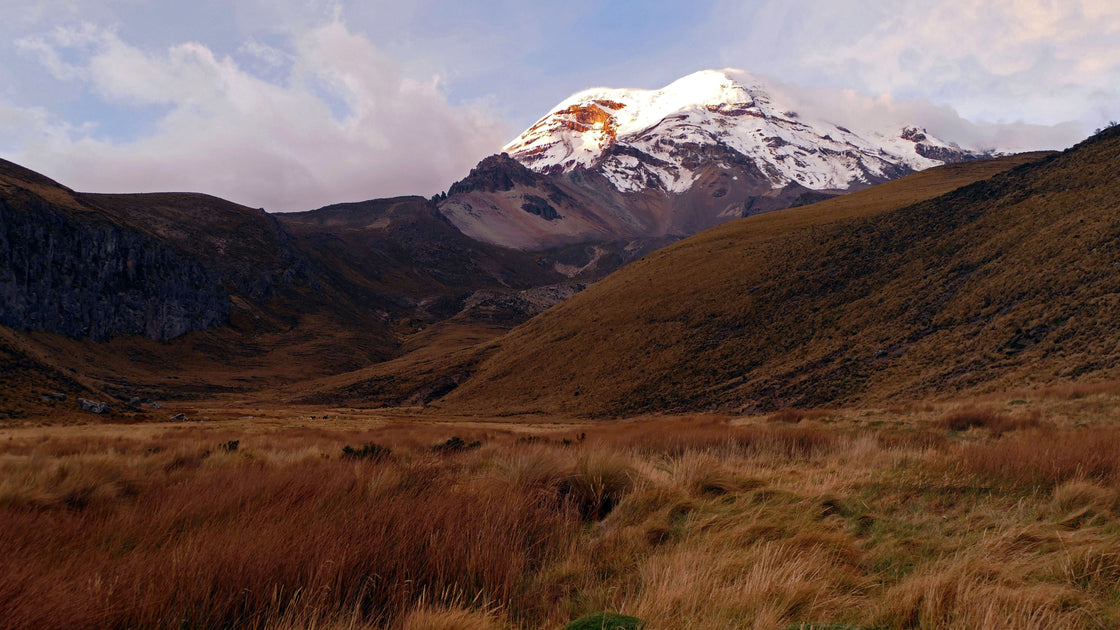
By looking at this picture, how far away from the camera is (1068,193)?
41719mm

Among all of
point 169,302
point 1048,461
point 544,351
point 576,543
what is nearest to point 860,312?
point 544,351

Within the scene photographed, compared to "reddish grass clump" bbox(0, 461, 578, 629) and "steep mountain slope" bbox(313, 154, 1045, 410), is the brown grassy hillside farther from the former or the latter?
"reddish grass clump" bbox(0, 461, 578, 629)

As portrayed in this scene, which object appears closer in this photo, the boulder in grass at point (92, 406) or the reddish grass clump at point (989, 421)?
the reddish grass clump at point (989, 421)

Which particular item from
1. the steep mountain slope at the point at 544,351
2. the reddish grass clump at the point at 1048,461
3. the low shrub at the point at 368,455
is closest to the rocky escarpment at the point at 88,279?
the steep mountain slope at the point at 544,351

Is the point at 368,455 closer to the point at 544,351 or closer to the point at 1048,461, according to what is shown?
the point at 1048,461

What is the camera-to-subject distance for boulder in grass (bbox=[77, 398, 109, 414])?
37.6m

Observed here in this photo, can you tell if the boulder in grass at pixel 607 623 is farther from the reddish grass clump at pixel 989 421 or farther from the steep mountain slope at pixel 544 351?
the steep mountain slope at pixel 544 351

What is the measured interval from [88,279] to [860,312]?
134572 mm

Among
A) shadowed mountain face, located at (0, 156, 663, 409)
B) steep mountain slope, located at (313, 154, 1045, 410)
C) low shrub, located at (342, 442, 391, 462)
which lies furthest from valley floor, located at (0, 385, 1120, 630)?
shadowed mountain face, located at (0, 156, 663, 409)

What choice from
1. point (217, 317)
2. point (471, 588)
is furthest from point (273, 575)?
point (217, 317)

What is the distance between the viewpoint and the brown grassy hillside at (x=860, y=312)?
28016 mm

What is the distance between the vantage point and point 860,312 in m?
43.2

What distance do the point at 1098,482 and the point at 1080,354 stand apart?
23882 millimetres

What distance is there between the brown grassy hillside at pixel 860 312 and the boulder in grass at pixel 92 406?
3286 centimetres
